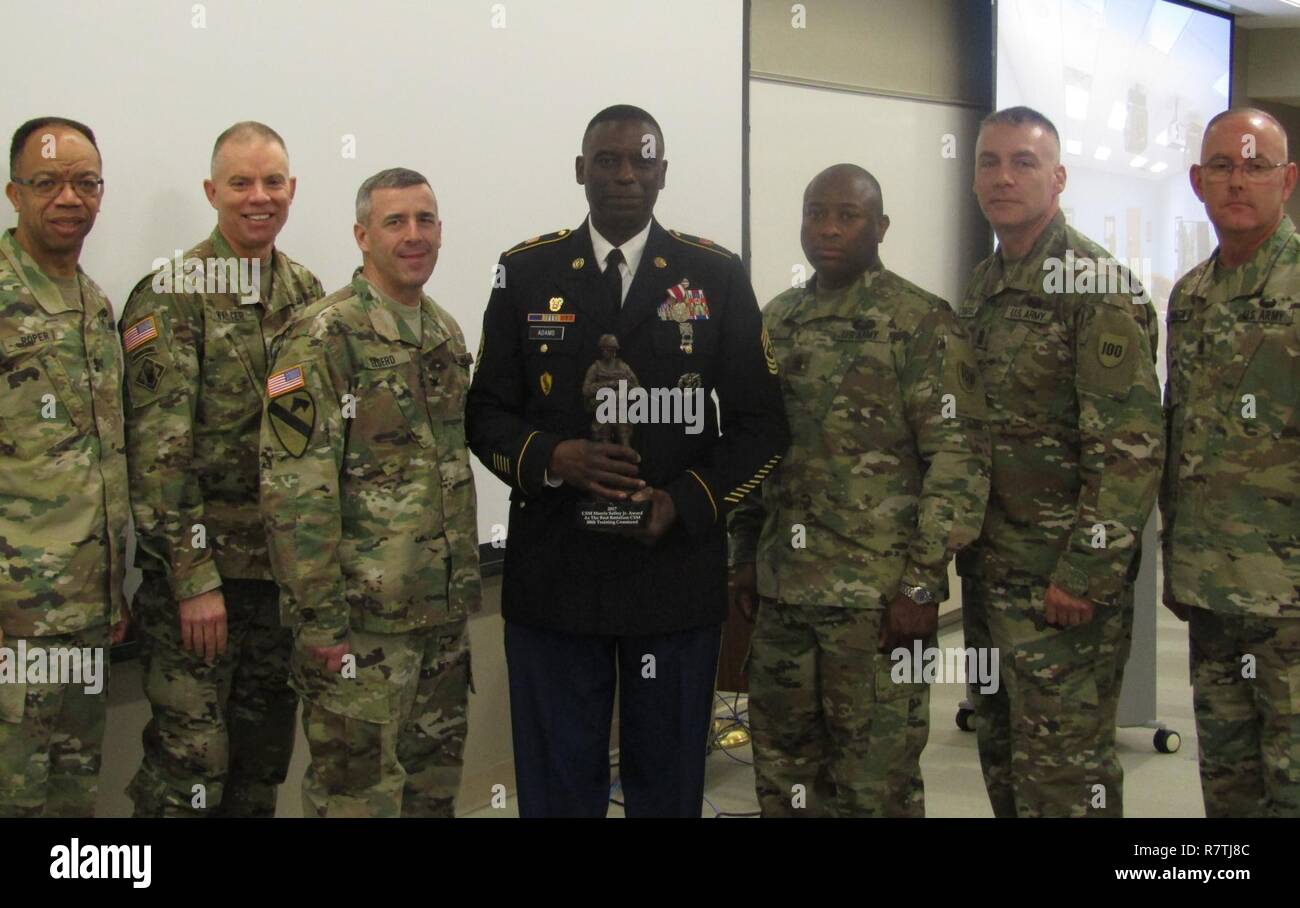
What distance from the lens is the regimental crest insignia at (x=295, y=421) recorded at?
7.66ft

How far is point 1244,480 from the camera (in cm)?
260

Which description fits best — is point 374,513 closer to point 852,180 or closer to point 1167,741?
point 852,180

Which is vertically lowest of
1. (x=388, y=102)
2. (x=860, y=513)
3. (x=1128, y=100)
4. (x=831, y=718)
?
(x=831, y=718)

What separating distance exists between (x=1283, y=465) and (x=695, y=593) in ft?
3.97

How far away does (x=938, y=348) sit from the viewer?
2.61 metres

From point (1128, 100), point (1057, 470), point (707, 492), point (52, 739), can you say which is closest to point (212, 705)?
point (52, 739)

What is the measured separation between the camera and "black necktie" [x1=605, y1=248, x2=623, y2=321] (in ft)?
7.78

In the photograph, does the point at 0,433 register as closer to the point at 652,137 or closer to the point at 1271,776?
the point at 652,137

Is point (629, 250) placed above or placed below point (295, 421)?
above

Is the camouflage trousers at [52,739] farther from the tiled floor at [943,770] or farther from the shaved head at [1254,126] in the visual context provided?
the shaved head at [1254,126]

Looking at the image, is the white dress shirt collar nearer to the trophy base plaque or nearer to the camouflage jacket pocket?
the trophy base plaque

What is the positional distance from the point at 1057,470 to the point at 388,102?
177 centimetres

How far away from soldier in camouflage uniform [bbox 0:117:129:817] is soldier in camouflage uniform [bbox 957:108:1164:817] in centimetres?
176
